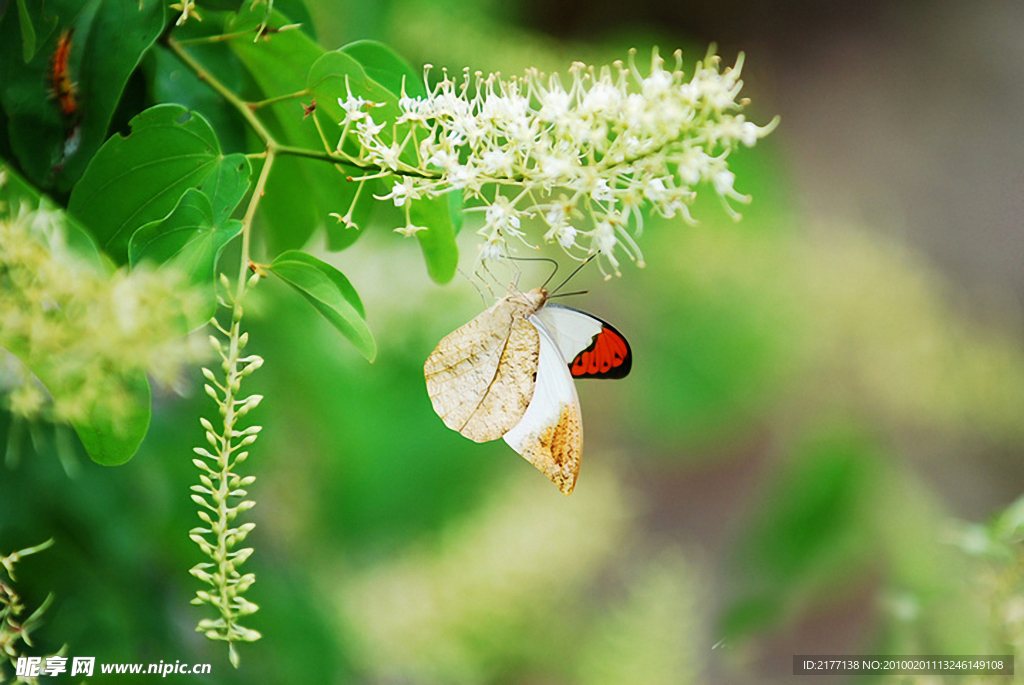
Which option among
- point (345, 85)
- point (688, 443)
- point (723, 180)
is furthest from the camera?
point (688, 443)

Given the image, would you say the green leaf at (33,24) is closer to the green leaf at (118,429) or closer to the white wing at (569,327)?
the green leaf at (118,429)

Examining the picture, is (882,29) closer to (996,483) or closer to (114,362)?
(996,483)

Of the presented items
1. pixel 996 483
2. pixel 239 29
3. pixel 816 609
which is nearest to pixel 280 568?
pixel 239 29

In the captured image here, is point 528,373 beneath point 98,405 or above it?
above

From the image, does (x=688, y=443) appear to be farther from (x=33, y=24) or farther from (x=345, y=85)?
(x=33, y=24)

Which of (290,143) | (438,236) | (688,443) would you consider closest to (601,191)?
(438,236)

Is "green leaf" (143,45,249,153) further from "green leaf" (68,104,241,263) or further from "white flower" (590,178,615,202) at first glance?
"white flower" (590,178,615,202)
